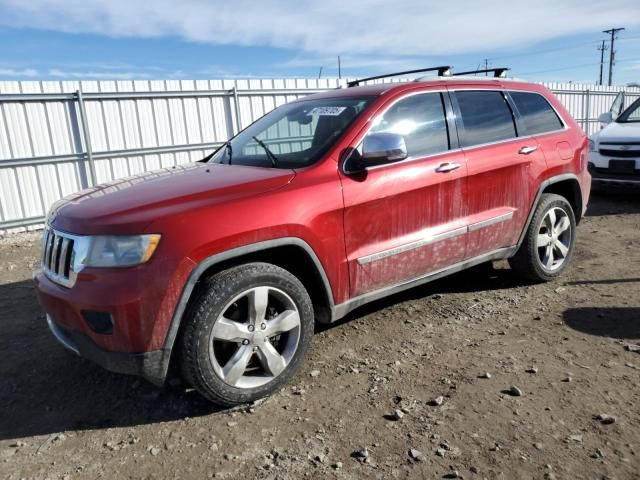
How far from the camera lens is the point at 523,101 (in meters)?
4.43

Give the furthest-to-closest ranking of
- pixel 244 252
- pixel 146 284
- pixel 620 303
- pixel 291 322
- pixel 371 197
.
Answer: pixel 620 303, pixel 371 197, pixel 291 322, pixel 244 252, pixel 146 284

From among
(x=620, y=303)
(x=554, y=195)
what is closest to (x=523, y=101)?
(x=554, y=195)

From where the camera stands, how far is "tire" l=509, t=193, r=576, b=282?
4.37m

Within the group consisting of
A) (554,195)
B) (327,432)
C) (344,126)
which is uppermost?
(344,126)

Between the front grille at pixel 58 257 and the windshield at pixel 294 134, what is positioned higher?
the windshield at pixel 294 134

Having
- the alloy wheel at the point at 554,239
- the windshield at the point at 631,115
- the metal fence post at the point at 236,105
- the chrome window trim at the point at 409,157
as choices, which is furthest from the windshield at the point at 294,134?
the windshield at the point at 631,115

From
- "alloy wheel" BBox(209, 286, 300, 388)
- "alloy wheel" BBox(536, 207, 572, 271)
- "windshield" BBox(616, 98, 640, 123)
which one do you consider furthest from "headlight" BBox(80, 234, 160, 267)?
"windshield" BBox(616, 98, 640, 123)

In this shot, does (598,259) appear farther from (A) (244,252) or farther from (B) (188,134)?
(B) (188,134)

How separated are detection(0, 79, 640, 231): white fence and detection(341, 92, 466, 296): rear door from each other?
24.3ft

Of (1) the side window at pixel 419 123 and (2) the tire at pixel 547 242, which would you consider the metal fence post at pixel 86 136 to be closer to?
(1) the side window at pixel 419 123

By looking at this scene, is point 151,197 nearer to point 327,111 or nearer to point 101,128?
point 327,111

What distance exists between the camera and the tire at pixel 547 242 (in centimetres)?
437

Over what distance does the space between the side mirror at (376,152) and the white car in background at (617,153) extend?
21.8ft

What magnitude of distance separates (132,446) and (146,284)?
2.94 feet
